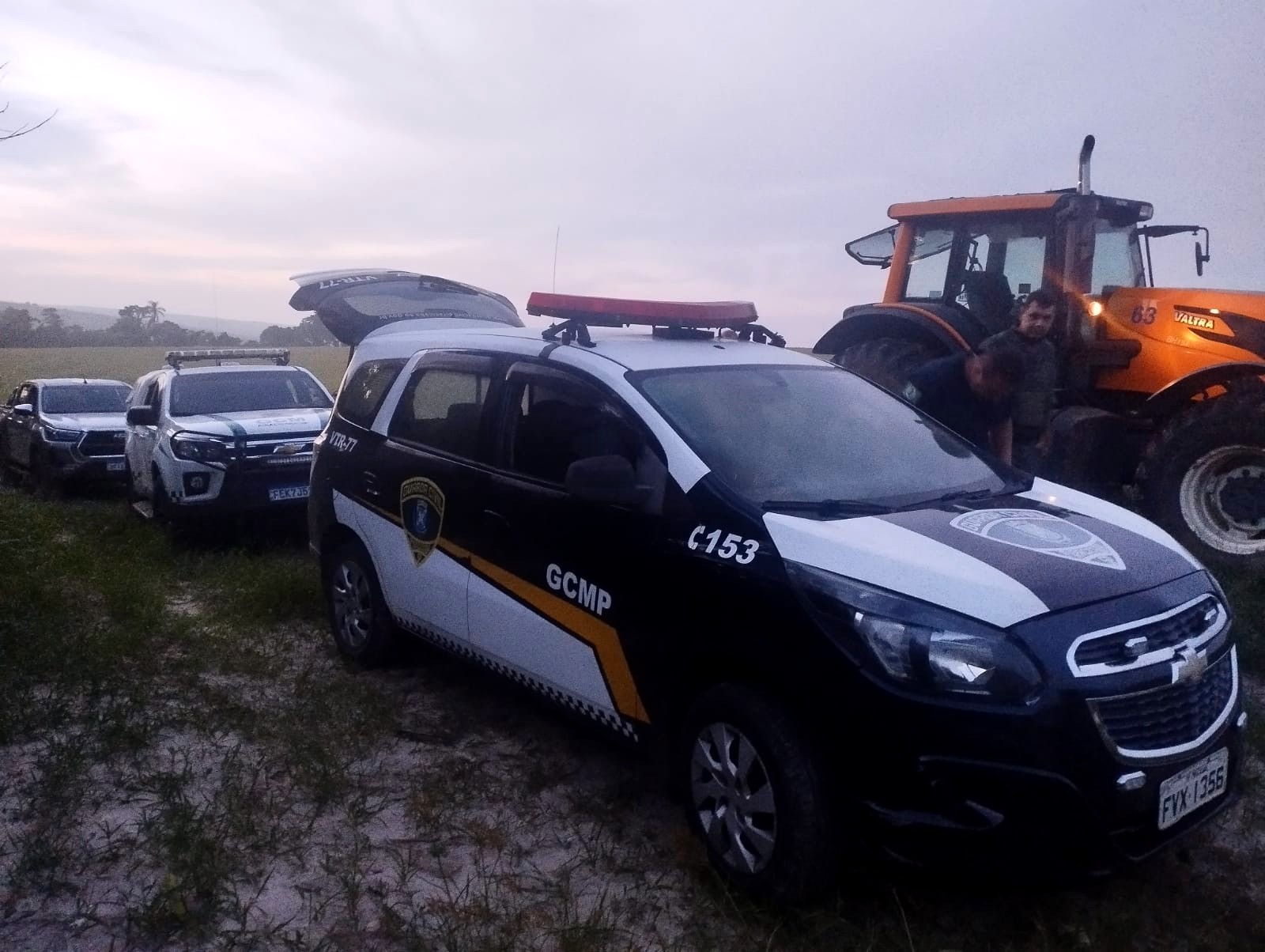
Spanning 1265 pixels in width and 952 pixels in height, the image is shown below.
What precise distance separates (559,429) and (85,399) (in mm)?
11136

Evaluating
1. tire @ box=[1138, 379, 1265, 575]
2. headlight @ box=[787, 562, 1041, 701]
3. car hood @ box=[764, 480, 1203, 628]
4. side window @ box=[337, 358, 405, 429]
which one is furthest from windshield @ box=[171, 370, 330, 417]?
headlight @ box=[787, 562, 1041, 701]

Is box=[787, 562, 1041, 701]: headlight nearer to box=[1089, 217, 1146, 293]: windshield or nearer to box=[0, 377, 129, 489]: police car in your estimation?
box=[1089, 217, 1146, 293]: windshield

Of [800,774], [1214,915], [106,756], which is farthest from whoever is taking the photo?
[106,756]

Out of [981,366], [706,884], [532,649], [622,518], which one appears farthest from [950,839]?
[981,366]

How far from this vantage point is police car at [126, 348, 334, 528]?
27.2 feet

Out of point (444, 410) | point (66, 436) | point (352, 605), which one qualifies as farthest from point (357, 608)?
point (66, 436)

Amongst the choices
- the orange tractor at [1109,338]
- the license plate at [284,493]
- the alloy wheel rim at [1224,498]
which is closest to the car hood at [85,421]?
the license plate at [284,493]

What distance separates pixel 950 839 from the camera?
2.88 meters

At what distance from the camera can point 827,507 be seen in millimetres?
3451

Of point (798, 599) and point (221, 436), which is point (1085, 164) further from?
point (221, 436)

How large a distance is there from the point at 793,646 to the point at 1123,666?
896mm

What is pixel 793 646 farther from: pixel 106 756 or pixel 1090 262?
pixel 1090 262

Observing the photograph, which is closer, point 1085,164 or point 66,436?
point 1085,164

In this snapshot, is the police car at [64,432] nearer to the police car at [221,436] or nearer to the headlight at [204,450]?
the police car at [221,436]
